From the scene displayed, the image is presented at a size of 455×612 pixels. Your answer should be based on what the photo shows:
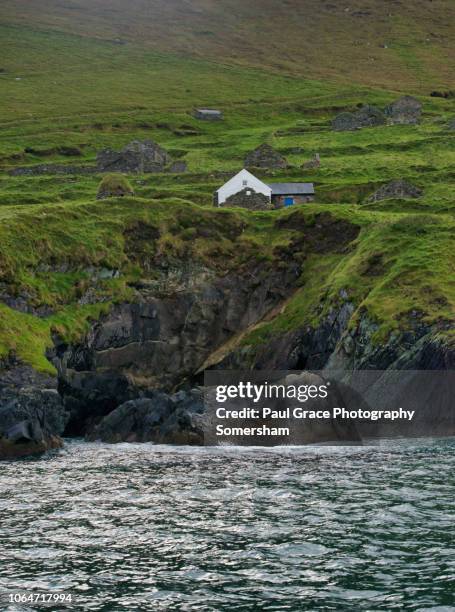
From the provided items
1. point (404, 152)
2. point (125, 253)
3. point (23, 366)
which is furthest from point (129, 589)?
point (404, 152)

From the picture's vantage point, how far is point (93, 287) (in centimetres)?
10038

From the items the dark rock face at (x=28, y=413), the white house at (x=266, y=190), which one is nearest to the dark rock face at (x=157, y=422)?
the dark rock face at (x=28, y=413)

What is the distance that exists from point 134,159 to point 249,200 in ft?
118

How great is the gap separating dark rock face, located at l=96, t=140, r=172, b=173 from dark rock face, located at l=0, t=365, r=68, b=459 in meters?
79.1

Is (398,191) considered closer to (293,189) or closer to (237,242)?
(293,189)

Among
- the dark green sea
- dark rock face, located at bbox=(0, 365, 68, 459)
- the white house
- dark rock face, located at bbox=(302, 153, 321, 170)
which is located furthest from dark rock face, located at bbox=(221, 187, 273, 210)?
the dark green sea

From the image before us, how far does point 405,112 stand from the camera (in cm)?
18912

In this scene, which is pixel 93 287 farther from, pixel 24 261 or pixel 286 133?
pixel 286 133

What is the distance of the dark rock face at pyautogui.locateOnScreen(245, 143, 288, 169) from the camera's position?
150250mm

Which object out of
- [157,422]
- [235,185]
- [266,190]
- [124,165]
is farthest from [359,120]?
[157,422]

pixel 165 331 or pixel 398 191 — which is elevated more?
pixel 398 191

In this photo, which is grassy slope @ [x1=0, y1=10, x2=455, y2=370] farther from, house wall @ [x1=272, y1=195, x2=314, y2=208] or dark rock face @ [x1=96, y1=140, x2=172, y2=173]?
dark rock face @ [x1=96, y1=140, x2=172, y2=173]

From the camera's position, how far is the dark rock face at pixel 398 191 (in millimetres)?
121375

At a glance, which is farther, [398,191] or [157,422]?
[398,191]
